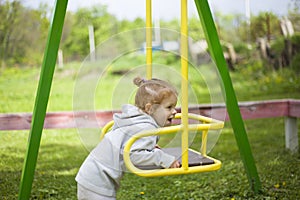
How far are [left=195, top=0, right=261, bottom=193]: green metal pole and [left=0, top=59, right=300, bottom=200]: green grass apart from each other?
19cm

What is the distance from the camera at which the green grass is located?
4.05 meters

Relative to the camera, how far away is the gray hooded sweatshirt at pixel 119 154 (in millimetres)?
2490

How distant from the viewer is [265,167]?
4797 mm

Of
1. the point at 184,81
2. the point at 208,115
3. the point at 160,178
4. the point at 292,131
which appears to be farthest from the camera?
the point at 292,131

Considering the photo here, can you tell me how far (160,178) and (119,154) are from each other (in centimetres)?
221

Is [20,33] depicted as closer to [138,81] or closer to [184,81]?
[138,81]

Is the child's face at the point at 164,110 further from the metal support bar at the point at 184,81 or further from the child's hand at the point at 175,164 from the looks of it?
the child's hand at the point at 175,164

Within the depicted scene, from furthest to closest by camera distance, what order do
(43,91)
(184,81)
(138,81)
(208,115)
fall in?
1. (208,115)
2. (43,91)
3. (138,81)
4. (184,81)

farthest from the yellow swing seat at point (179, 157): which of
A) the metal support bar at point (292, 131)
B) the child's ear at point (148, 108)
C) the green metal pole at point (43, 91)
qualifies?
the metal support bar at point (292, 131)

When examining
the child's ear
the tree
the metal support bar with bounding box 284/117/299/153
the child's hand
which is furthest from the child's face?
the tree

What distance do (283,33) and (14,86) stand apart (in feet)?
15.2

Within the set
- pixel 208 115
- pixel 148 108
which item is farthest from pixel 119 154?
pixel 208 115

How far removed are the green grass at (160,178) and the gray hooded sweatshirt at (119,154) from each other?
10.2 inches

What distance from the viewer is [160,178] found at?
4.71 m
